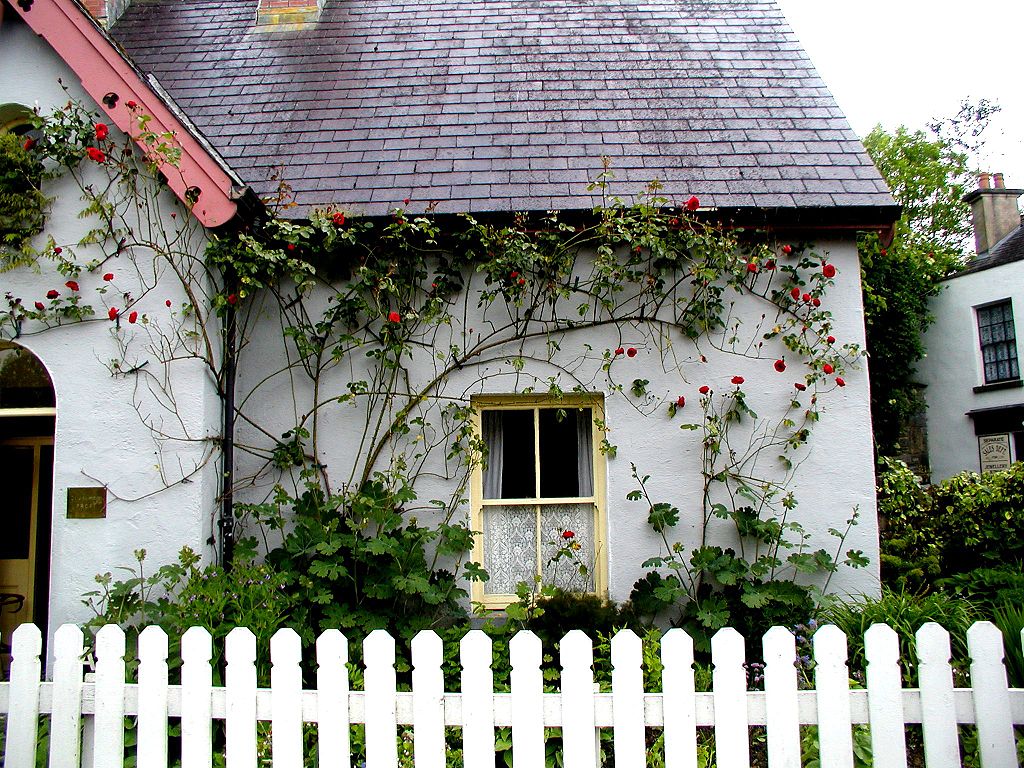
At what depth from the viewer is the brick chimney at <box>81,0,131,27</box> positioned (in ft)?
28.5

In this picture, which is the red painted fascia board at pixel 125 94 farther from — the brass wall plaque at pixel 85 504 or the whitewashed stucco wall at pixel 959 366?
the whitewashed stucco wall at pixel 959 366

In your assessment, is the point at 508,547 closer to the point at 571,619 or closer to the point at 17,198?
the point at 571,619

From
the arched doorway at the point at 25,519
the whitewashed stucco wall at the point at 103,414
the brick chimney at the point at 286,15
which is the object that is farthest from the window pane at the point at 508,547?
the brick chimney at the point at 286,15

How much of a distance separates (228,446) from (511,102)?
13.8 ft

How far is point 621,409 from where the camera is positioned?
565 cm

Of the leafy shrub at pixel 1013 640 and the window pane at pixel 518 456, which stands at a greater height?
the window pane at pixel 518 456

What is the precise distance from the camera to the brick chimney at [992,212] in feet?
60.3

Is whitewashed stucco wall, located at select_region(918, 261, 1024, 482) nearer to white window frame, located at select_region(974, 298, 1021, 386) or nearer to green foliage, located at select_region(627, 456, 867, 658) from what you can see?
white window frame, located at select_region(974, 298, 1021, 386)

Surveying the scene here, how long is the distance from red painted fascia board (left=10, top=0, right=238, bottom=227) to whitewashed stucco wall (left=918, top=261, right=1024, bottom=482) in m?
17.4

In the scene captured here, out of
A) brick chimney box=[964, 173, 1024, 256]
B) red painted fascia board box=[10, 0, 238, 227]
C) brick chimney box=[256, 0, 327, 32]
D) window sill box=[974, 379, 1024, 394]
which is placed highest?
brick chimney box=[964, 173, 1024, 256]

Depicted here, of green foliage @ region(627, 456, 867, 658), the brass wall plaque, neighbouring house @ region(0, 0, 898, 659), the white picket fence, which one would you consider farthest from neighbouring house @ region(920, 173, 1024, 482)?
the brass wall plaque

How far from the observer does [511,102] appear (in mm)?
7023

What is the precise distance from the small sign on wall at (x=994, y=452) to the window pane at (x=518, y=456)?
48.1 ft

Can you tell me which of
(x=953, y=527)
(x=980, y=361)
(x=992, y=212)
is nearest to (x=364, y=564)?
(x=953, y=527)
